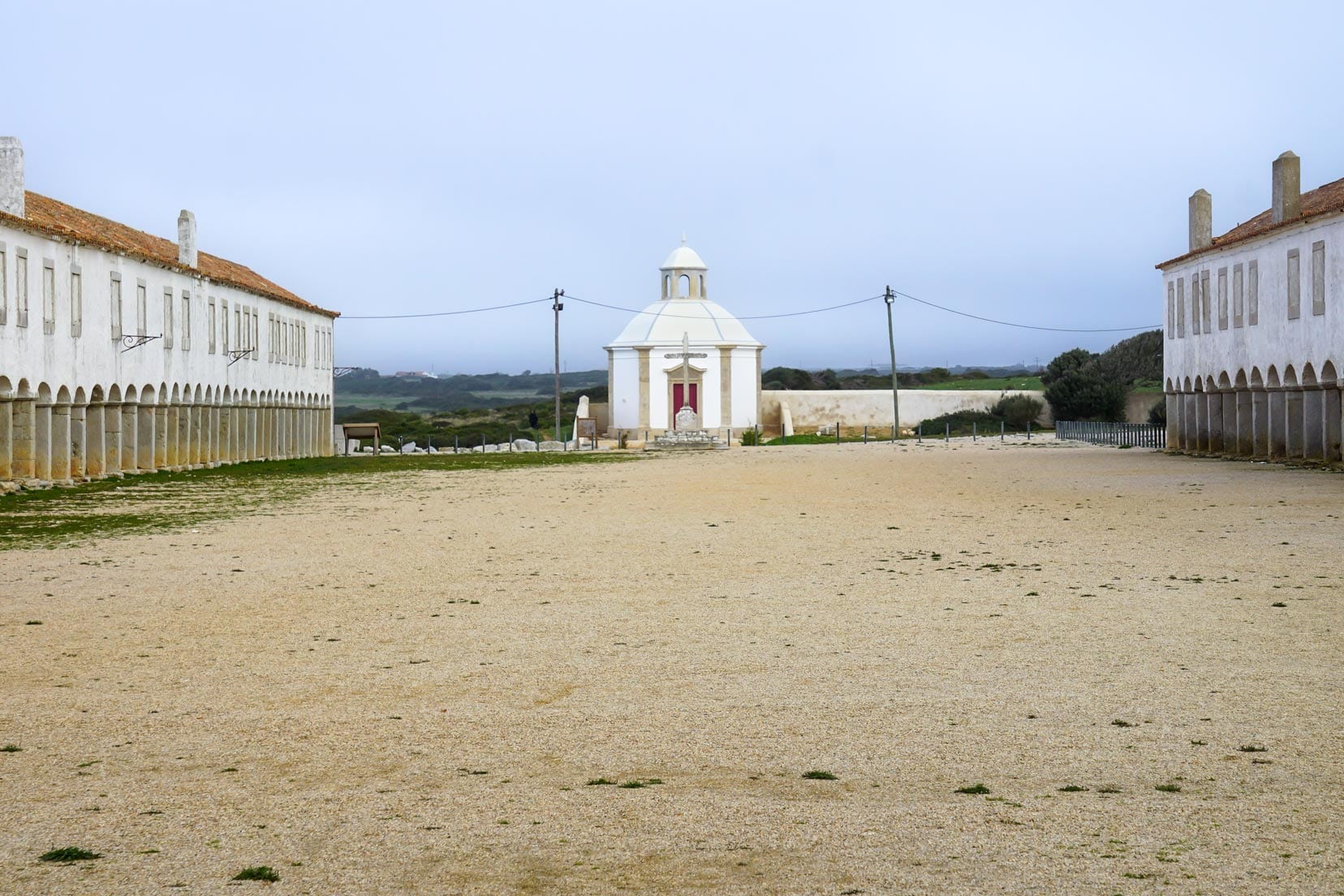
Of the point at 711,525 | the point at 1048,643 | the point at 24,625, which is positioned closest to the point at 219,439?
the point at 711,525

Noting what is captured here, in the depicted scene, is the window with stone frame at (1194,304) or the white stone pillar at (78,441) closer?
the white stone pillar at (78,441)

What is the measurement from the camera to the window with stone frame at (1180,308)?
46.0 metres

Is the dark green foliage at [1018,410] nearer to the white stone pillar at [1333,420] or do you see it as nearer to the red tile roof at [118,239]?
the red tile roof at [118,239]

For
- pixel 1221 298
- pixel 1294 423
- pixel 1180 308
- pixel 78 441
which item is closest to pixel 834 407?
pixel 1180 308

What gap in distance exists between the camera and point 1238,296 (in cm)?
4034

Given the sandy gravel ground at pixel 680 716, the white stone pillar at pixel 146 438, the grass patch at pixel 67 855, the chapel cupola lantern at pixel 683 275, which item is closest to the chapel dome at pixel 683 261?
the chapel cupola lantern at pixel 683 275

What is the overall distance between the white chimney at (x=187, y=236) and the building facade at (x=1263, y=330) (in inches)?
1145

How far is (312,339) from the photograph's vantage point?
200 feet

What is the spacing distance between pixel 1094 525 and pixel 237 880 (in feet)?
51.9

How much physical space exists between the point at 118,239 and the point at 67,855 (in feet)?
116

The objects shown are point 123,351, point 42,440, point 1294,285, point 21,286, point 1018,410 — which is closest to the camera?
point 21,286

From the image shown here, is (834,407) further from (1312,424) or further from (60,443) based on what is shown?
(60,443)

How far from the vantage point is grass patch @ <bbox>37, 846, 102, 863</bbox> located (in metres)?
5.75

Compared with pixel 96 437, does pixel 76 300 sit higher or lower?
higher
